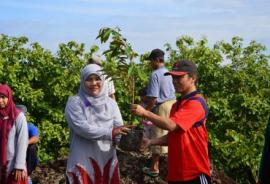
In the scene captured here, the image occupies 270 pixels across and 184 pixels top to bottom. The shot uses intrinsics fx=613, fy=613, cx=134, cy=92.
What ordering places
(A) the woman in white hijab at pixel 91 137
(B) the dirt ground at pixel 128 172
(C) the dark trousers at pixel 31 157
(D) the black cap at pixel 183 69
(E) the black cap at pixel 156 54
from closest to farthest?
(D) the black cap at pixel 183 69 → (A) the woman in white hijab at pixel 91 137 → (C) the dark trousers at pixel 31 157 → (E) the black cap at pixel 156 54 → (B) the dirt ground at pixel 128 172

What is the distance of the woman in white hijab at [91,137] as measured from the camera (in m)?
5.45

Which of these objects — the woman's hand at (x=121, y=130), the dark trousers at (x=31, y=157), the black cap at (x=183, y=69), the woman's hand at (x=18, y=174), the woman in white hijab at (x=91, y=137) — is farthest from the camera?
the dark trousers at (x=31, y=157)

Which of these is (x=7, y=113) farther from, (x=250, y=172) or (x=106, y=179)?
(x=250, y=172)

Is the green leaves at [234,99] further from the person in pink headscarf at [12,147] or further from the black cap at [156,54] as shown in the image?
the person in pink headscarf at [12,147]

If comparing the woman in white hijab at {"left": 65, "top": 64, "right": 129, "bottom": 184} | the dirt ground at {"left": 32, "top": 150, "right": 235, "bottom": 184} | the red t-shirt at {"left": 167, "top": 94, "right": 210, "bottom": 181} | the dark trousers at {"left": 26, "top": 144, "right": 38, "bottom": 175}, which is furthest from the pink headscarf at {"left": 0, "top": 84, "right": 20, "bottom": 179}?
the dirt ground at {"left": 32, "top": 150, "right": 235, "bottom": 184}

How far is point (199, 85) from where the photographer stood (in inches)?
406

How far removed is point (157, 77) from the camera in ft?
26.1

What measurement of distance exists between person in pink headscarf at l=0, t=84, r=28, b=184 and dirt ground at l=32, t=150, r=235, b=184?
90.5 inches

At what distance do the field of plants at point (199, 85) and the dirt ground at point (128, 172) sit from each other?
0.51 metres

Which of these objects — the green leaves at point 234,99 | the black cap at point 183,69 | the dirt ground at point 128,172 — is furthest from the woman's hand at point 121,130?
the green leaves at point 234,99

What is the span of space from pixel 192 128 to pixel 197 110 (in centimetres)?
16

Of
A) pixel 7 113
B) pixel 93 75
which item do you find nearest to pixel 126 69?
pixel 93 75

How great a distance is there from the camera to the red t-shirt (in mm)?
4945

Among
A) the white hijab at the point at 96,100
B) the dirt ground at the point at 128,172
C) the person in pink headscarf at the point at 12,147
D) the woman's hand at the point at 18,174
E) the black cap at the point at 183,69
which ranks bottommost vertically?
the dirt ground at the point at 128,172
